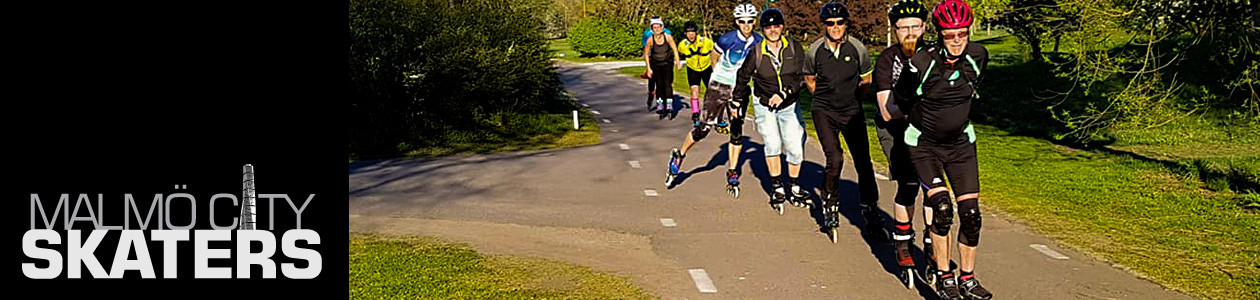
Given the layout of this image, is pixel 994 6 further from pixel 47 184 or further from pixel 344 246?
pixel 47 184

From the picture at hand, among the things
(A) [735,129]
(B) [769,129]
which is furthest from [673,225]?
(A) [735,129]

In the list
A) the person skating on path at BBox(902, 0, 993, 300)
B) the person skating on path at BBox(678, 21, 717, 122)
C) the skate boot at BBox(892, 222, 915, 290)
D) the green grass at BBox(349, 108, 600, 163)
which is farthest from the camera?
the person skating on path at BBox(678, 21, 717, 122)

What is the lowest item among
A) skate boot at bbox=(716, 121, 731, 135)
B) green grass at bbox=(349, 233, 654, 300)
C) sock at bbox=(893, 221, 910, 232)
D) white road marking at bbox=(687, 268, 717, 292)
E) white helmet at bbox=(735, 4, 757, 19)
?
green grass at bbox=(349, 233, 654, 300)

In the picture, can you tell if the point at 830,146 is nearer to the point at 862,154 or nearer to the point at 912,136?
the point at 862,154

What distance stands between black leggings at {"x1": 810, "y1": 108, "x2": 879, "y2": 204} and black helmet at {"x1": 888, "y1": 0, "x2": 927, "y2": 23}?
5.78 ft

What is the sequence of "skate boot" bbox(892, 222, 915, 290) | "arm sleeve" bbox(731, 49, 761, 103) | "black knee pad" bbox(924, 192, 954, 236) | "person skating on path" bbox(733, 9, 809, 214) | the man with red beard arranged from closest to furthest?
1. "black knee pad" bbox(924, 192, 954, 236)
2. the man with red beard
3. "skate boot" bbox(892, 222, 915, 290)
4. "person skating on path" bbox(733, 9, 809, 214)
5. "arm sleeve" bbox(731, 49, 761, 103)

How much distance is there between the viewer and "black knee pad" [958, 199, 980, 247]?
21.6 ft

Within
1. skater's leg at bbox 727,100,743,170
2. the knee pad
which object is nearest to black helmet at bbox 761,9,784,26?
skater's leg at bbox 727,100,743,170

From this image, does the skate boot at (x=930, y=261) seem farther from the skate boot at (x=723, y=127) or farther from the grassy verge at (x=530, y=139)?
the grassy verge at (x=530, y=139)

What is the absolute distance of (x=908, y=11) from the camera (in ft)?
23.0

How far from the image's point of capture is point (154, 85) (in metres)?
12.2

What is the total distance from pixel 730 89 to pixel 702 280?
3.45 metres

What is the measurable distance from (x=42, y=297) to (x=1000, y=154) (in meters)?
11.1

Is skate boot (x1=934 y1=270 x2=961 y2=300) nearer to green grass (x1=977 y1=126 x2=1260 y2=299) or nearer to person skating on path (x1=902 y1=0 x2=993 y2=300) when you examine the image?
person skating on path (x1=902 y1=0 x2=993 y2=300)
